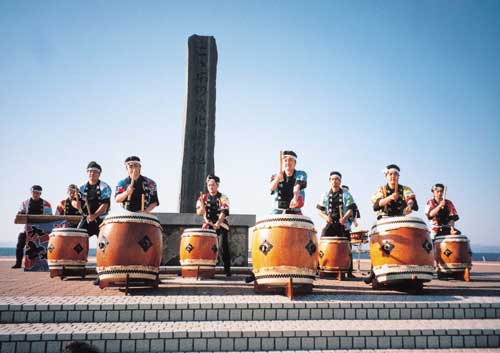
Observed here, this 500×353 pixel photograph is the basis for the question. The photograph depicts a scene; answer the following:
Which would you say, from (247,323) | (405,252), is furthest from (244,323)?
(405,252)

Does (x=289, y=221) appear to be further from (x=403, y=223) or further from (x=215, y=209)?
(x=215, y=209)

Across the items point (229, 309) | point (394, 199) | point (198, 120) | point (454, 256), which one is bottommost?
point (229, 309)

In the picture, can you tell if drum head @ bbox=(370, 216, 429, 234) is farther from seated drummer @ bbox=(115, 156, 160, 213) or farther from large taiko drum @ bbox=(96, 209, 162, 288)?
seated drummer @ bbox=(115, 156, 160, 213)

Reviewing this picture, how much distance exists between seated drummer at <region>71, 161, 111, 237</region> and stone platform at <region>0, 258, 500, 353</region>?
2.55m

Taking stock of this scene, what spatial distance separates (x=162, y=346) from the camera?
3205 millimetres

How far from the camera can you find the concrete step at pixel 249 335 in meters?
3.12

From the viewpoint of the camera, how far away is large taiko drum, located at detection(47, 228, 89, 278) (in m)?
6.35

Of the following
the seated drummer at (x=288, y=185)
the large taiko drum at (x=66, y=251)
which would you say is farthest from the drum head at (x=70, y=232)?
the seated drummer at (x=288, y=185)

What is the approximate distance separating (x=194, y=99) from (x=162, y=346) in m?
8.40

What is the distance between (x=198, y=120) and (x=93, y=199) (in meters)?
4.81

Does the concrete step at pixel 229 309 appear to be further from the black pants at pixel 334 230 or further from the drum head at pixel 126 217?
the black pants at pixel 334 230

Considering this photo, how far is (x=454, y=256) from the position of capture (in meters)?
7.18

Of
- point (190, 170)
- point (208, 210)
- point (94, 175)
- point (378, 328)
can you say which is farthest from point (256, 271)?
point (190, 170)

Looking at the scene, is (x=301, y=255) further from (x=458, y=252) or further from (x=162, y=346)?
(x=458, y=252)
